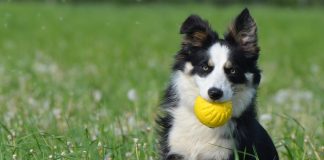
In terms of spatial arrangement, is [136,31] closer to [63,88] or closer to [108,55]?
[108,55]

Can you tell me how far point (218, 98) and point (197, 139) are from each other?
400mm

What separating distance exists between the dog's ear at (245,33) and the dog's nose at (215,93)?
554 mm

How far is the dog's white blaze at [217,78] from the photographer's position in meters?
4.92

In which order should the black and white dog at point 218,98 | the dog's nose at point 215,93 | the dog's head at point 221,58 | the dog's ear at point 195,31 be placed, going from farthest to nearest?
the dog's ear at point 195,31
the black and white dog at point 218,98
the dog's head at point 221,58
the dog's nose at point 215,93

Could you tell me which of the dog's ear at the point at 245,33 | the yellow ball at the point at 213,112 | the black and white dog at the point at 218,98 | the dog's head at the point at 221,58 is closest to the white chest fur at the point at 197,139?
the black and white dog at the point at 218,98

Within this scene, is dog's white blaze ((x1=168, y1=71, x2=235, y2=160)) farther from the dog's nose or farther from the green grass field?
the green grass field

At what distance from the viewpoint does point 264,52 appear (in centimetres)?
1761

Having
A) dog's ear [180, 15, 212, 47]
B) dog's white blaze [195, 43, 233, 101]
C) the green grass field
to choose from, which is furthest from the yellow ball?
the green grass field

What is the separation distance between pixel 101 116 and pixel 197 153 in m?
2.04

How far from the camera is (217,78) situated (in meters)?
4.96

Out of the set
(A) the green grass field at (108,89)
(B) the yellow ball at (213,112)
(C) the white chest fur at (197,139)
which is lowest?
(A) the green grass field at (108,89)

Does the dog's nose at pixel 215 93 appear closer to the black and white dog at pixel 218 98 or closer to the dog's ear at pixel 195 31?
the black and white dog at pixel 218 98

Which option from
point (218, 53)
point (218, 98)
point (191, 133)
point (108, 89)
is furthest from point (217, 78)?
point (108, 89)

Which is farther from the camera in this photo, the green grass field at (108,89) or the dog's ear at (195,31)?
the green grass field at (108,89)
